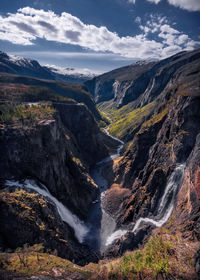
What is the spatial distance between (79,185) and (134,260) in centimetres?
4182

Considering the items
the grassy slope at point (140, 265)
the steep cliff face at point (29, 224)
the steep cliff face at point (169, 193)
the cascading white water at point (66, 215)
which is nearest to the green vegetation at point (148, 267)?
the grassy slope at point (140, 265)

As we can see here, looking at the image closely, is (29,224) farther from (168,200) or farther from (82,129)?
(82,129)

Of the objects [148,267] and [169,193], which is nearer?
[148,267]

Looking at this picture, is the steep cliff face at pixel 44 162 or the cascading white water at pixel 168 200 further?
the steep cliff face at pixel 44 162

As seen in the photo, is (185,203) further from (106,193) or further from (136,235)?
(106,193)

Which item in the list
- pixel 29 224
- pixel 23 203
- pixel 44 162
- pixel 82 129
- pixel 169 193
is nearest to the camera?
pixel 29 224

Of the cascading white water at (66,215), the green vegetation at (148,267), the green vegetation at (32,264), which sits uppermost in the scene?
the green vegetation at (148,267)

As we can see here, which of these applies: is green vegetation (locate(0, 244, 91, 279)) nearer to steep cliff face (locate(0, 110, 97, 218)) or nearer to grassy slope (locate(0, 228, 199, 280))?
grassy slope (locate(0, 228, 199, 280))

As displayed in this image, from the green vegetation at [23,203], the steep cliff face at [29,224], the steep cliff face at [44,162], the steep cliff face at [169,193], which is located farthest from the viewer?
the steep cliff face at [44,162]

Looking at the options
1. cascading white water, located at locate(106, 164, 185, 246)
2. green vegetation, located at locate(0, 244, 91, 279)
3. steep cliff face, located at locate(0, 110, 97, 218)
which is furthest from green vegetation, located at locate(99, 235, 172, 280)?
steep cliff face, located at locate(0, 110, 97, 218)

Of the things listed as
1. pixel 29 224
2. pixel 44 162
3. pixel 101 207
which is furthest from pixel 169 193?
pixel 44 162

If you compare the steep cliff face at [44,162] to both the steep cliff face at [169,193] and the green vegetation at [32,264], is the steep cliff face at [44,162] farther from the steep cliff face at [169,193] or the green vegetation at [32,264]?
the green vegetation at [32,264]

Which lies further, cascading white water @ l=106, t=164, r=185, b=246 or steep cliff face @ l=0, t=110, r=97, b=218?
steep cliff face @ l=0, t=110, r=97, b=218

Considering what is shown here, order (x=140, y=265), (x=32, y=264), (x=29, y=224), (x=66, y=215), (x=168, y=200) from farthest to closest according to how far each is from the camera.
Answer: (x=66, y=215), (x=168, y=200), (x=29, y=224), (x=32, y=264), (x=140, y=265)
